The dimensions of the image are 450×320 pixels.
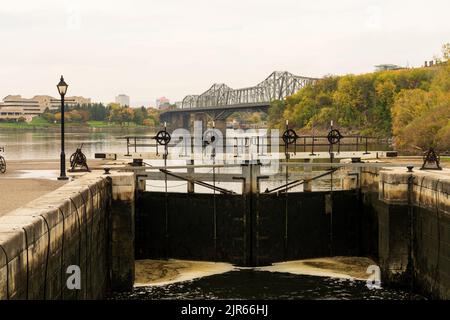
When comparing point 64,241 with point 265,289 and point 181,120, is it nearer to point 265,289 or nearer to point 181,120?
point 265,289

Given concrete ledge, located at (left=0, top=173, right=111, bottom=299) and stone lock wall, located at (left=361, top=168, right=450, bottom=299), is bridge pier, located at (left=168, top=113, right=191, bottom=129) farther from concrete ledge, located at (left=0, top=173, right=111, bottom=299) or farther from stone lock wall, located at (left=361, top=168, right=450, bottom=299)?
concrete ledge, located at (left=0, top=173, right=111, bottom=299)

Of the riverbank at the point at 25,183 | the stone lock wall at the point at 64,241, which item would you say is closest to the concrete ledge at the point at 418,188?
the stone lock wall at the point at 64,241

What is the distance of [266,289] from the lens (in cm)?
2102

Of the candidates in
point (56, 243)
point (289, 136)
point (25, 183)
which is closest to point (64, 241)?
point (56, 243)

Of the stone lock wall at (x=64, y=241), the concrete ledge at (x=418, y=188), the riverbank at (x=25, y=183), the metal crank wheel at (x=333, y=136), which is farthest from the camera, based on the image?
the metal crank wheel at (x=333, y=136)

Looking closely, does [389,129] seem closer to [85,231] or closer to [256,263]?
[256,263]

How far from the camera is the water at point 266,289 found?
66.0ft

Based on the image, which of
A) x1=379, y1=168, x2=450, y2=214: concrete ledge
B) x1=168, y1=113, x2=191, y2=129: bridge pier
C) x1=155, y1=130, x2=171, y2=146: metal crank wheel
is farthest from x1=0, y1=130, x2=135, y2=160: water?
x1=168, y1=113, x2=191, y2=129: bridge pier

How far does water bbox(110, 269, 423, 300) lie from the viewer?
2012 cm

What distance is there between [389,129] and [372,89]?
13077 millimetres

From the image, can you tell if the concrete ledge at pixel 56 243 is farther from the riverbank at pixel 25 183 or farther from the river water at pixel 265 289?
the river water at pixel 265 289

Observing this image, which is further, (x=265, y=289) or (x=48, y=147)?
(x=48, y=147)
